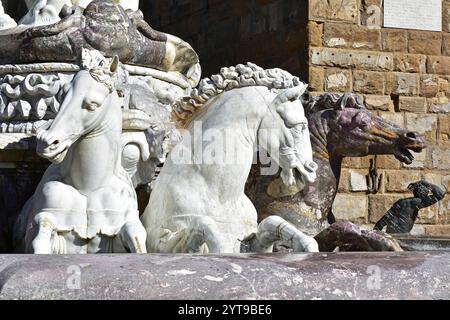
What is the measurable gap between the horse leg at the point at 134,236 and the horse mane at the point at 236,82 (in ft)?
2.53

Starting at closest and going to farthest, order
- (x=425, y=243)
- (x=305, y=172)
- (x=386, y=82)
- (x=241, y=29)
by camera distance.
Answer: (x=305, y=172), (x=425, y=243), (x=386, y=82), (x=241, y=29)

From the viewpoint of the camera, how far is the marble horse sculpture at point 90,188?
5.58 metres

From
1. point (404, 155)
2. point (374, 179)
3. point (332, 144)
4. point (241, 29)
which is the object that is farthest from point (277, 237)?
point (241, 29)

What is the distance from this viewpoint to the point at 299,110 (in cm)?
614

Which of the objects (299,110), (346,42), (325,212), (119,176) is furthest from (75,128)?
(346,42)

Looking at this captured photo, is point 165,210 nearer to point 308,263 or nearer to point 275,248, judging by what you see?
point 275,248

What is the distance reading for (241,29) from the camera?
41.9ft

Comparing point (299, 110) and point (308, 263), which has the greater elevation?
point (299, 110)

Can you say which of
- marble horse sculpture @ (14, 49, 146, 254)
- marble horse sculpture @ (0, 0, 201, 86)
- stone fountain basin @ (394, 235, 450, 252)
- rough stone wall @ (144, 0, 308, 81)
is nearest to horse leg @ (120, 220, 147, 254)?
marble horse sculpture @ (14, 49, 146, 254)

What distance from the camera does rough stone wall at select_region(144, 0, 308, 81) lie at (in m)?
11.7

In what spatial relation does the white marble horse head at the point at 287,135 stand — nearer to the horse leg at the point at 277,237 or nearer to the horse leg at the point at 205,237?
the horse leg at the point at 277,237

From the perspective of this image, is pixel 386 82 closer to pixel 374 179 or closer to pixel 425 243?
pixel 374 179

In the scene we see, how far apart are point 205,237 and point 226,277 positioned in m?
1.35

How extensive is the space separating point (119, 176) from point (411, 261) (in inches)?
60.6
